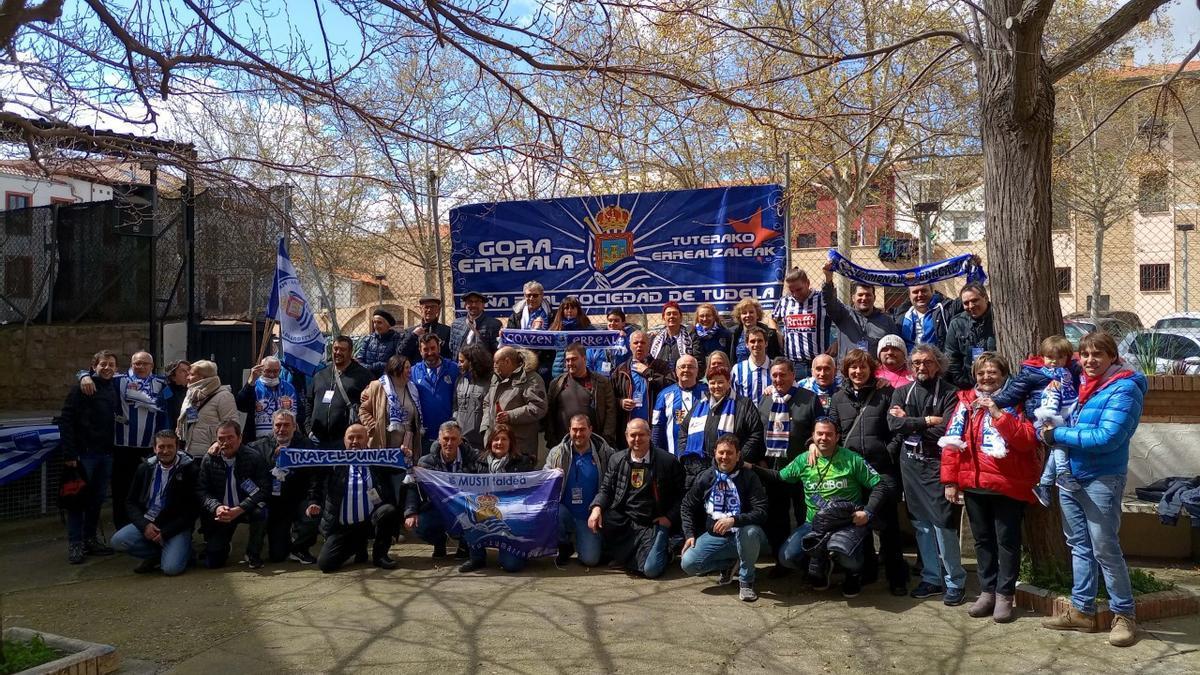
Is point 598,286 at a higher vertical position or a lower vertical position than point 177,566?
higher

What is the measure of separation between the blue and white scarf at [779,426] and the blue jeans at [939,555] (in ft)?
3.49

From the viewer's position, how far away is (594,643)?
18.0 ft

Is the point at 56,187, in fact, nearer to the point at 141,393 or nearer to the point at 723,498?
the point at 141,393

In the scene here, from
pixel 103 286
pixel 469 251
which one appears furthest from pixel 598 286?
pixel 103 286

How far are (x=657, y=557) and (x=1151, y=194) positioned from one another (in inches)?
588

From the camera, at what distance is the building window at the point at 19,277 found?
13.4 meters

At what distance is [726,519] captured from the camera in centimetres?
648

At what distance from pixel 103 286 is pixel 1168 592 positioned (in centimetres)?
1224

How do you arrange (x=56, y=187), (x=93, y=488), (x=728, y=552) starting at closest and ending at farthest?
(x=728, y=552), (x=93, y=488), (x=56, y=187)

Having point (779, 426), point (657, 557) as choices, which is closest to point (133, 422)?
point (657, 557)

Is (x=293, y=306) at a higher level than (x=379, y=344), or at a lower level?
higher

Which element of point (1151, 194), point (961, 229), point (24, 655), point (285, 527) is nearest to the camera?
point (24, 655)

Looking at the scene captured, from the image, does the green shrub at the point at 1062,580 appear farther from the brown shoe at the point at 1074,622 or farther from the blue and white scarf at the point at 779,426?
the blue and white scarf at the point at 779,426

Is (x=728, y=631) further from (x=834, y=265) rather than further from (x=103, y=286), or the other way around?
(x=103, y=286)
